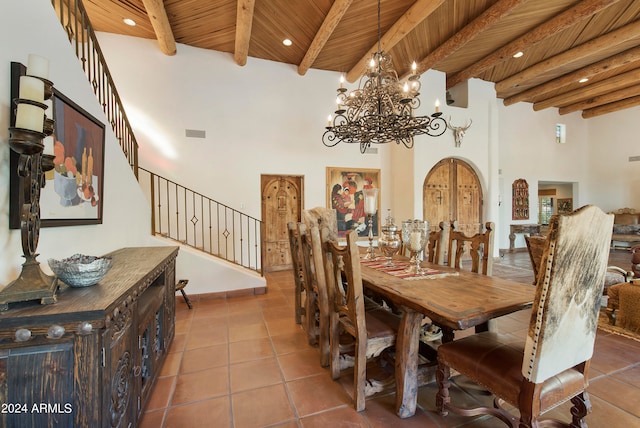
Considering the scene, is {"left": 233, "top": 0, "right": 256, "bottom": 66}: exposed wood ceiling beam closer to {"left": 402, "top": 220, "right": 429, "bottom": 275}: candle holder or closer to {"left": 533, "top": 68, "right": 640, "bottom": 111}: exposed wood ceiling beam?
{"left": 402, "top": 220, "right": 429, "bottom": 275}: candle holder

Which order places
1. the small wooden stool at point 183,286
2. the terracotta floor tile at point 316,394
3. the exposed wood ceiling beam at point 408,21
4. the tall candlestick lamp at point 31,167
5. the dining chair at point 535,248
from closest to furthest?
the tall candlestick lamp at point 31,167, the terracotta floor tile at point 316,394, the dining chair at point 535,248, the small wooden stool at point 183,286, the exposed wood ceiling beam at point 408,21

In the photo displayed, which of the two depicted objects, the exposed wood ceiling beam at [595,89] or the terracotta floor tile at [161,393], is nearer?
the terracotta floor tile at [161,393]

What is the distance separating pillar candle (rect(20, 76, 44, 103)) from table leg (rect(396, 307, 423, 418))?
6.73 ft

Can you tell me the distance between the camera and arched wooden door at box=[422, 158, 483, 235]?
19.8 ft

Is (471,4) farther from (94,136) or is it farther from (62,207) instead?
(62,207)

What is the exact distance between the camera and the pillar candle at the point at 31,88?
1.09 metres

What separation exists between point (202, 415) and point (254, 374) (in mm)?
479

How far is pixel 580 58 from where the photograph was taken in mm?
5062

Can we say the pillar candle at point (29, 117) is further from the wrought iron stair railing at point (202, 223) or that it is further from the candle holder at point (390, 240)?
the wrought iron stair railing at point (202, 223)

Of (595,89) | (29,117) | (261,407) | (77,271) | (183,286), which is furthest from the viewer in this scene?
(595,89)

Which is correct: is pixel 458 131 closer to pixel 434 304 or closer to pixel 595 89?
pixel 595 89

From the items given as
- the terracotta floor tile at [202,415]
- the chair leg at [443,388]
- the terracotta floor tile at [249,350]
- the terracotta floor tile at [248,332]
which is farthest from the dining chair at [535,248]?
the terracotta floor tile at [202,415]

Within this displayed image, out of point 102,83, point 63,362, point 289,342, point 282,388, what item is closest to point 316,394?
point 282,388

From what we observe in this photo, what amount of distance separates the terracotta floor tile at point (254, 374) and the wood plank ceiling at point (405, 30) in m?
4.13
